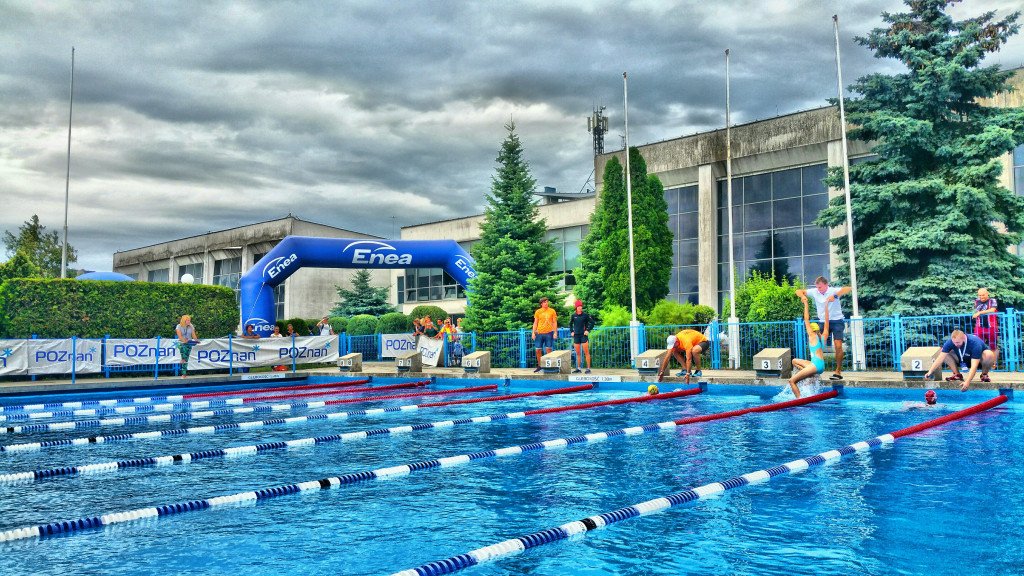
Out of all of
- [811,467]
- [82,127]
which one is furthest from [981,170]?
[82,127]

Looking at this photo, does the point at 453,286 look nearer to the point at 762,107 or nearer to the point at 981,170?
the point at 762,107

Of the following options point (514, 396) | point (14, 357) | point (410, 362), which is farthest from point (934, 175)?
point (14, 357)

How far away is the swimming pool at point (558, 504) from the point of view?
14.1ft

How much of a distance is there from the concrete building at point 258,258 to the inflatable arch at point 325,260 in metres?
23.5

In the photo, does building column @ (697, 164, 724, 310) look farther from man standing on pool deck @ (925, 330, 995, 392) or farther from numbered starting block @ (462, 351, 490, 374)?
man standing on pool deck @ (925, 330, 995, 392)

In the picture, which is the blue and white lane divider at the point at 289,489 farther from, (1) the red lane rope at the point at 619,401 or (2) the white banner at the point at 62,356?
(2) the white banner at the point at 62,356

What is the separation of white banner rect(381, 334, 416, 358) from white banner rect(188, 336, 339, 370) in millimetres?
3339

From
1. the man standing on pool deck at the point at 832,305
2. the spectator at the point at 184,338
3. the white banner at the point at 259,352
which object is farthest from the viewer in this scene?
the white banner at the point at 259,352

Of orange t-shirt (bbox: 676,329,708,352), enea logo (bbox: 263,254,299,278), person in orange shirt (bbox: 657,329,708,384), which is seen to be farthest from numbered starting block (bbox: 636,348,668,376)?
enea logo (bbox: 263,254,299,278)

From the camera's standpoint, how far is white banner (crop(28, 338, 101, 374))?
62.8ft

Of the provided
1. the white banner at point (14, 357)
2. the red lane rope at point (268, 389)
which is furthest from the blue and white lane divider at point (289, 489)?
the white banner at point (14, 357)

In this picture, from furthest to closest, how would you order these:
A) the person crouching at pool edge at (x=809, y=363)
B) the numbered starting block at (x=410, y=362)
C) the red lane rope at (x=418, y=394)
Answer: the numbered starting block at (x=410, y=362) → the red lane rope at (x=418, y=394) → the person crouching at pool edge at (x=809, y=363)

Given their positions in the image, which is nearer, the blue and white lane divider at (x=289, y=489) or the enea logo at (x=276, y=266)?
the blue and white lane divider at (x=289, y=489)

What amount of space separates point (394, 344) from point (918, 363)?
19.2m
